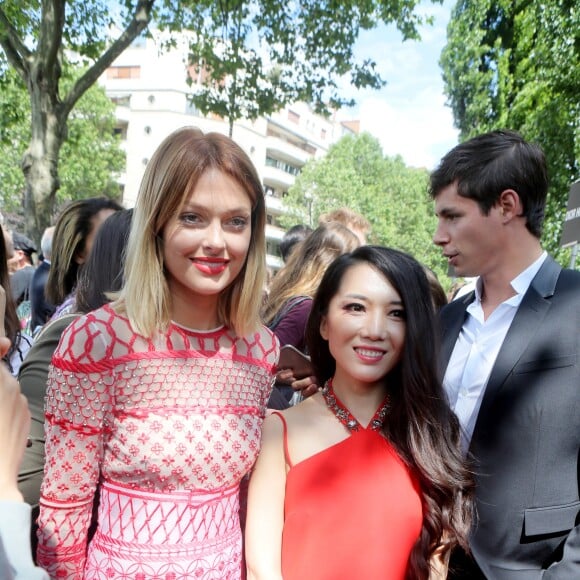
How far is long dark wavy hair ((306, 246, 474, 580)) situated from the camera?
1895mm

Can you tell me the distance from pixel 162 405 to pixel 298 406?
562mm

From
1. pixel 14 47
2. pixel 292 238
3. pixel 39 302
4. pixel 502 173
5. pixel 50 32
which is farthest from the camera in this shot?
pixel 14 47

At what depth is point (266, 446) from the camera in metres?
1.88

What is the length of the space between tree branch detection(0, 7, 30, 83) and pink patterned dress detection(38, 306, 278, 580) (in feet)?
27.9

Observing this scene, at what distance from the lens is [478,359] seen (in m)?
2.27

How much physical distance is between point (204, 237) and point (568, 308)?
134 centimetres

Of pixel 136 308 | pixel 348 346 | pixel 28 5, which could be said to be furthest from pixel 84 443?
pixel 28 5

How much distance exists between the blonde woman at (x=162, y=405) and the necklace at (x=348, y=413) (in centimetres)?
35

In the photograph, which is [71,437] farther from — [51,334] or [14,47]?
[14,47]

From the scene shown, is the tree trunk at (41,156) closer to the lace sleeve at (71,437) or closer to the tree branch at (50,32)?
the tree branch at (50,32)

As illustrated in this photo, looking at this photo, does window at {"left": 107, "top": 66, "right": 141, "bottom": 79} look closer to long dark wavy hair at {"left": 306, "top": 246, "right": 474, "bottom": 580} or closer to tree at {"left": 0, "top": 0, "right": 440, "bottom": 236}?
tree at {"left": 0, "top": 0, "right": 440, "bottom": 236}

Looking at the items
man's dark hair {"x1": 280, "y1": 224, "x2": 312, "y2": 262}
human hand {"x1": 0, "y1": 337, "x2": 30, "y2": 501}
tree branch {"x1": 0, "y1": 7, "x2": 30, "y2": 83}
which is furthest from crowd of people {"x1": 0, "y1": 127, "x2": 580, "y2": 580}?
tree branch {"x1": 0, "y1": 7, "x2": 30, "y2": 83}

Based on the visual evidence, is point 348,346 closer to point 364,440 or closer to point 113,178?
point 364,440

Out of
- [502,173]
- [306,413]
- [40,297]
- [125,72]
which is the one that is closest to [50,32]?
[40,297]
